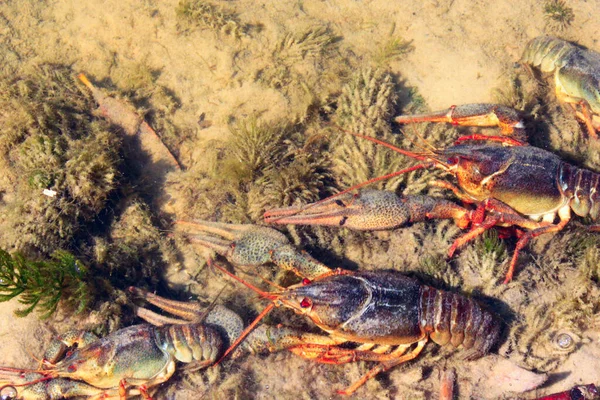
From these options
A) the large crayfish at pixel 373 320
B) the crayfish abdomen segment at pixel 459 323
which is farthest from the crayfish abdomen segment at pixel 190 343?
the crayfish abdomen segment at pixel 459 323

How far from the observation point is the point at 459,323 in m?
4.34

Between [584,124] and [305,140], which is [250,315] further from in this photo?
[584,124]

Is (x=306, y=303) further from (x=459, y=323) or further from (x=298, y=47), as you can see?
(x=298, y=47)

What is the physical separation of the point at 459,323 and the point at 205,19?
4.97 metres

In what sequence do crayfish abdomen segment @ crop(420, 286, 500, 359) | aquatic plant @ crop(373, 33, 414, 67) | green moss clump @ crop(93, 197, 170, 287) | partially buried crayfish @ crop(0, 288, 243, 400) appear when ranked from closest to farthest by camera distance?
1. partially buried crayfish @ crop(0, 288, 243, 400)
2. crayfish abdomen segment @ crop(420, 286, 500, 359)
3. green moss clump @ crop(93, 197, 170, 287)
4. aquatic plant @ crop(373, 33, 414, 67)

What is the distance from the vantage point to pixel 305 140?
5.51m

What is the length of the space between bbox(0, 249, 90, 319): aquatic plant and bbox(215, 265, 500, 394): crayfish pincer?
161cm

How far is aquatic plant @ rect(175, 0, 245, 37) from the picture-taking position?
233 inches

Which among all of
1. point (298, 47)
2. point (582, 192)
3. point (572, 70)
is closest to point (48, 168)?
point (298, 47)

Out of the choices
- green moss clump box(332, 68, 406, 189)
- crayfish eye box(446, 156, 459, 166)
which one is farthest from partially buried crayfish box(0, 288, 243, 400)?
crayfish eye box(446, 156, 459, 166)

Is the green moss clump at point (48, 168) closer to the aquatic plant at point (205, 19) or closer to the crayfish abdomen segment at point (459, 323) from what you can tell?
the aquatic plant at point (205, 19)

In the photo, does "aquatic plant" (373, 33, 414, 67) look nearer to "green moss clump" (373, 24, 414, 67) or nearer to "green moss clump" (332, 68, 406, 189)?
"green moss clump" (373, 24, 414, 67)

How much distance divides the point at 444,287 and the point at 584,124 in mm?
3329

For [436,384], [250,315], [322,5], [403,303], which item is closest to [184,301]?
[250,315]
